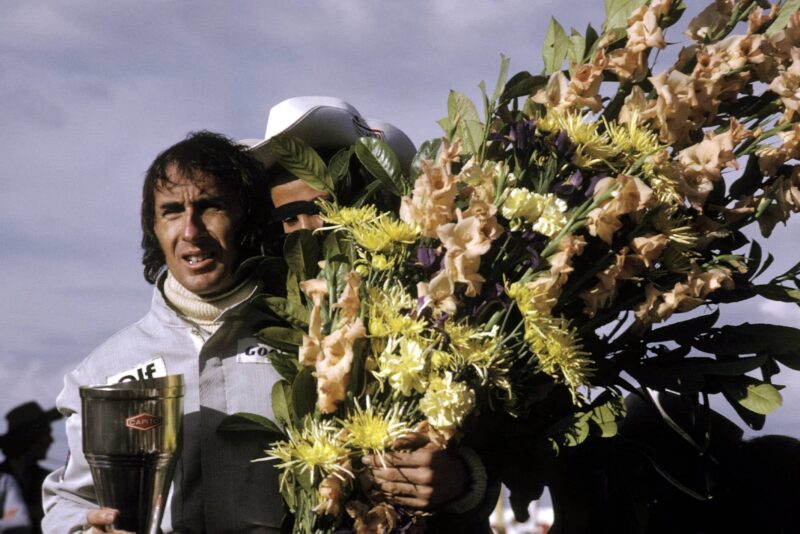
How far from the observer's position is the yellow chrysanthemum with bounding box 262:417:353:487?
1.91 metres

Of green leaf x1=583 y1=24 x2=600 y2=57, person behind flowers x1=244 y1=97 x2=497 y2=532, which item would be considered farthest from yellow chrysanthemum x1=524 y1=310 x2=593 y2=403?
green leaf x1=583 y1=24 x2=600 y2=57

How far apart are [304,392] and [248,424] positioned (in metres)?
0.25

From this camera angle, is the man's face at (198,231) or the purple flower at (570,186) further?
the man's face at (198,231)

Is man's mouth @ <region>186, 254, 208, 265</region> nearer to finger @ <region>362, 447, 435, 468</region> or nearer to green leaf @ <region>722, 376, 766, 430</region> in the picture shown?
finger @ <region>362, 447, 435, 468</region>

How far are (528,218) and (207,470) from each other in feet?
3.06

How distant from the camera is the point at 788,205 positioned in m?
2.29

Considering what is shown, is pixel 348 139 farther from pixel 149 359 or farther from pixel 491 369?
pixel 491 369

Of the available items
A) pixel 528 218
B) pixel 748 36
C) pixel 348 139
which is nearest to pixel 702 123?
pixel 748 36

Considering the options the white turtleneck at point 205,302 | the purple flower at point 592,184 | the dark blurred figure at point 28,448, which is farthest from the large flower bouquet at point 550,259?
the dark blurred figure at point 28,448

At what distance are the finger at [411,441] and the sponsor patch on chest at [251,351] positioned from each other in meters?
0.60

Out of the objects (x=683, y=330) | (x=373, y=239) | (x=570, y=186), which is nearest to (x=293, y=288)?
(x=373, y=239)

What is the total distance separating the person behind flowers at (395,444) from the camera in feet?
6.51

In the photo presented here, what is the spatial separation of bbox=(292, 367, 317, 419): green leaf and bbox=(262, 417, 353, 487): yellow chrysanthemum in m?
0.04

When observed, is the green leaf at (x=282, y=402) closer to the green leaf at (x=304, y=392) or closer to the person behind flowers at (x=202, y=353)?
the green leaf at (x=304, y=392)
